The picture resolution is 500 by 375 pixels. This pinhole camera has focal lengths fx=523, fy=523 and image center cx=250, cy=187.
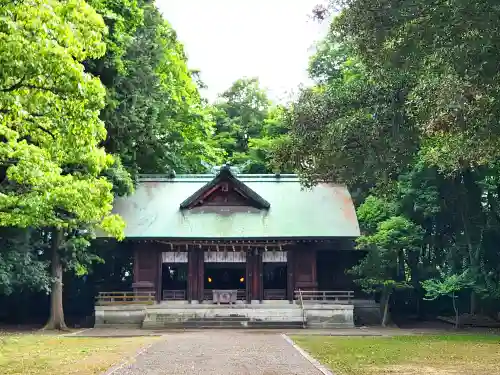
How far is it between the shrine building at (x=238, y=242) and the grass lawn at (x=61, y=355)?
8.65 m

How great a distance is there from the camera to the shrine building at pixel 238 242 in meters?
25.0

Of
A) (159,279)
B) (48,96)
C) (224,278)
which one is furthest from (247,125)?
(48,96)

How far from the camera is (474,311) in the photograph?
2627 cm

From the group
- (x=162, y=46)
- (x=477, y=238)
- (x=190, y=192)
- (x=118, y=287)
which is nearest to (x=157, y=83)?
(x=162, y=46)

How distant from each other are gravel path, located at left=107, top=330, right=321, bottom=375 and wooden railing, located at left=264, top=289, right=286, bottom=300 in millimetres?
9892

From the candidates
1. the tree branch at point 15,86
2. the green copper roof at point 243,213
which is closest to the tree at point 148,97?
the green copper roof at point 243,213

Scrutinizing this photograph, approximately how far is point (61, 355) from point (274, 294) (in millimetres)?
14638

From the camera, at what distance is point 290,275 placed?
25.5 metres

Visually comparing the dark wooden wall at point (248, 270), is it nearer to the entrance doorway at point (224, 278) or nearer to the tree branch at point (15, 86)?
the entrance doorway at point (224, 278)

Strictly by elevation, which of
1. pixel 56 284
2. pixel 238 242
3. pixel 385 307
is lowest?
pixel 385 307

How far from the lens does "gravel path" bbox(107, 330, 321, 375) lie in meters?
9.84

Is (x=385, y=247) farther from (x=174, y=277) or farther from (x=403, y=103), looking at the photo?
(x=403, y=103)

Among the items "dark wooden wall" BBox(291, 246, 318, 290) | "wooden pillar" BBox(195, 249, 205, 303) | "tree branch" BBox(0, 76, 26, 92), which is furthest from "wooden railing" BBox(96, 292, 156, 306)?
"tree branch" BBox(0, 76, 26, 92)

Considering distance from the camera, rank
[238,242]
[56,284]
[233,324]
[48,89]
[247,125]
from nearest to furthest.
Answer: [48,89] → [233,324] → [56,284] → [238,242] → [247,125]
